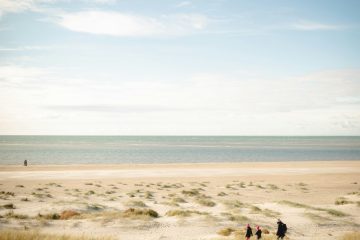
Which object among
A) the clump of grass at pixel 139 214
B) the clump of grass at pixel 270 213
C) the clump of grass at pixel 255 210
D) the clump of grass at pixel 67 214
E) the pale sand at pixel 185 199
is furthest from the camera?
the clump of grass at pixel 255 210

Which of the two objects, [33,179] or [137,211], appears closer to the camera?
[137,211]

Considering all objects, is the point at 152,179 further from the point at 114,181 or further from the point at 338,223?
the point at 338,223

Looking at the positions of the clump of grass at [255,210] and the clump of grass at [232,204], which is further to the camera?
the clump of grass at [232,204]

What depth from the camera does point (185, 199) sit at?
30.0 meters

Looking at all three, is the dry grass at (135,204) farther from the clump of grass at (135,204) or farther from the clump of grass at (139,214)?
the clump of grass at (139,214)

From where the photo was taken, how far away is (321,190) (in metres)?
36.6

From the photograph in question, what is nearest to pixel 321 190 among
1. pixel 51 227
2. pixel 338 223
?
pixel 338 223

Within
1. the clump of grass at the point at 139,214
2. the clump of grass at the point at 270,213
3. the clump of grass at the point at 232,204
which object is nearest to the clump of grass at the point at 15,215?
the clump of grass at the point at 139,214

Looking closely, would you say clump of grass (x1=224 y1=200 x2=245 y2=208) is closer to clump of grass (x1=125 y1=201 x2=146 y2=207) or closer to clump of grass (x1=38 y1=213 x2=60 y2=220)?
clump of grass (x1=125 y1=201 x2=146 y2=207)

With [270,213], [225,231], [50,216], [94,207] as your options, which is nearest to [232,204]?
[270,213]

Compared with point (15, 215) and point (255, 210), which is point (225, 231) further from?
point (15, 215)

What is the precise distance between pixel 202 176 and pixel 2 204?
28978 millimetres

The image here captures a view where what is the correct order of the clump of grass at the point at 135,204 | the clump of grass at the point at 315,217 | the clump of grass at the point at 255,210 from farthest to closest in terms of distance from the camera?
the clump of grass at the point at 135,204 → the clump of grass at the point at 255,210 → the clump of grass at the point at 315,217

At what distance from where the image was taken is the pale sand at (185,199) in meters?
19.8
